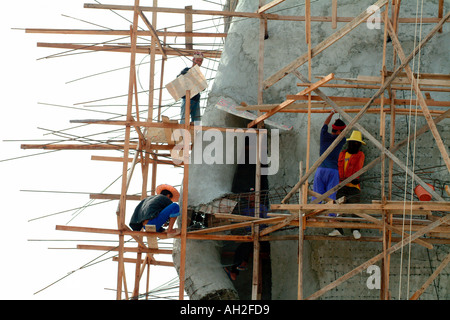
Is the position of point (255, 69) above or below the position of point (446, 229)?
above

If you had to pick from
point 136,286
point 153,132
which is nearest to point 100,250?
point 136,286

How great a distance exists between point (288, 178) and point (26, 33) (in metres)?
7.88

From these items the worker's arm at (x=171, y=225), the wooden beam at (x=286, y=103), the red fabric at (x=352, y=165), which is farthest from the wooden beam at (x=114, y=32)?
the red fabric at (x=352, y=165)

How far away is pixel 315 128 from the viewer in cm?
2231

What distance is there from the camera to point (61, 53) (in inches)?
1011

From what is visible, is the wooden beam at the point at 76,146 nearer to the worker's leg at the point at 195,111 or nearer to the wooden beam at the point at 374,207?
the worker's leg at the point at 195,111

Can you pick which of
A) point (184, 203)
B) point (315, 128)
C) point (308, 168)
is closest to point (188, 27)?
point (315, 128)

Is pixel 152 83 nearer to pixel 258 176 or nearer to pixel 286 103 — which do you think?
pixel 258 176

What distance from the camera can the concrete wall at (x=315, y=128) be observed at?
21.2 m

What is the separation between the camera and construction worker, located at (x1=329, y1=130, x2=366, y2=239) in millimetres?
20859

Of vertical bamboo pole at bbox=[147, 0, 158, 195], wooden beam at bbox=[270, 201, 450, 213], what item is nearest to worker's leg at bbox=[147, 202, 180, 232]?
vertical bamboo pole at bbox=[147, 0, 158, 195]

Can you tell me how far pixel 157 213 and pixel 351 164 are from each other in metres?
3.82

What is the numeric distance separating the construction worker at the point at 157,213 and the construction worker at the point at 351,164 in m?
3.09
